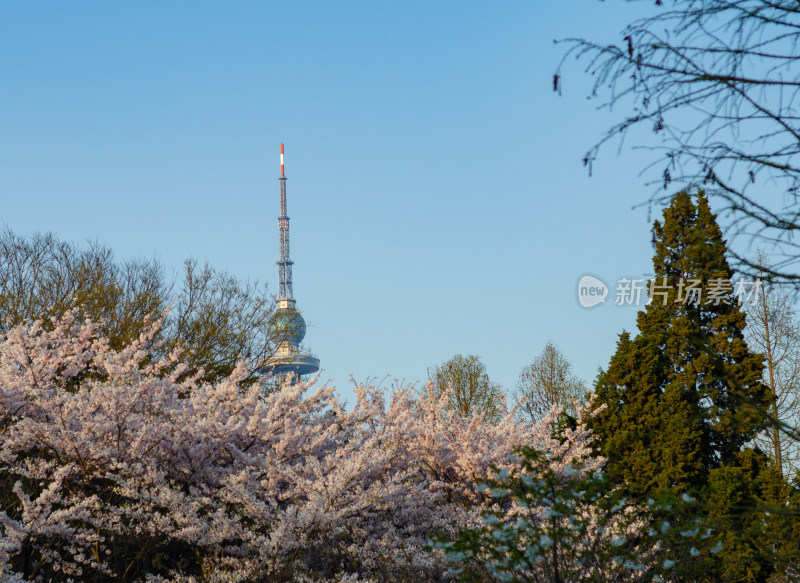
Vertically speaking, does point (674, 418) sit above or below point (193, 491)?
above

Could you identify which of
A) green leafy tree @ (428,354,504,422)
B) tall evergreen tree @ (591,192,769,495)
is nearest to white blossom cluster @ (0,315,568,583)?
tall evergreen tree @ (591,192,769,495)

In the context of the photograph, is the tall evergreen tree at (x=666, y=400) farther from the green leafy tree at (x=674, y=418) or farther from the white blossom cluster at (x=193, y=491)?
the white blossom cluster at (x=193, y=491)

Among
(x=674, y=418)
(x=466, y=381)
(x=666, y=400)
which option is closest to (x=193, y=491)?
(x=674, y=418)

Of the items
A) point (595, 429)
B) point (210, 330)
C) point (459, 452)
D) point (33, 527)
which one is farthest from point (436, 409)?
point (210, 330)

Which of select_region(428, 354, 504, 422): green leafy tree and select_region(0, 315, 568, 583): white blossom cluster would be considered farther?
select_region(428, 354, 504, 422): green leafy tree

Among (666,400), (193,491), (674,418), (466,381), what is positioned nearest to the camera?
(193,491)

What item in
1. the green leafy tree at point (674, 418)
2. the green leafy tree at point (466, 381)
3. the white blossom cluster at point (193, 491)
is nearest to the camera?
the white blossom cluster at point (193, 491)

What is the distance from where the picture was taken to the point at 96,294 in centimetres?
1858

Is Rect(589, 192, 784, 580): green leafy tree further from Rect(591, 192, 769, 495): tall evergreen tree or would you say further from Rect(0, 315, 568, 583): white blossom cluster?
Rect(0, 315, 568, 583): white blossom cluster

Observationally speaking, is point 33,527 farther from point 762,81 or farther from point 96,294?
point 96,294

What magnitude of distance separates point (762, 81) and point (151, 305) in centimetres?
1885

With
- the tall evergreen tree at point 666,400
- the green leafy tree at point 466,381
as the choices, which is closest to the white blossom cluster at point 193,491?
the tall evergreen tree at point 666,400

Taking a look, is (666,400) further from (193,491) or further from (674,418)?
(193,491)

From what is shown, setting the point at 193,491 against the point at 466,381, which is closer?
the point at 193,491
